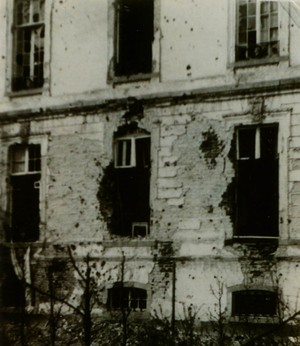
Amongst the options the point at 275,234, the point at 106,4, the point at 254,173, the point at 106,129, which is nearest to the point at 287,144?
the point at 254,173

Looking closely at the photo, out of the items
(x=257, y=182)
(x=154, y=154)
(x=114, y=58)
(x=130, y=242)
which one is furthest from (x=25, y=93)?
(x=257, y=182)

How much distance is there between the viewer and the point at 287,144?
6.30 metres

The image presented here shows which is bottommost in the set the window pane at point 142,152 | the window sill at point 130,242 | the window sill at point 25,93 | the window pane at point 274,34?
the window sill at point 130,242

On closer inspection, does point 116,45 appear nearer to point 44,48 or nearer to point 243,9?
point 44,48

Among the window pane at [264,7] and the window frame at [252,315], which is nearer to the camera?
the window frame at [252,315]

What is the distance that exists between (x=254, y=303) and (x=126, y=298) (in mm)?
1294

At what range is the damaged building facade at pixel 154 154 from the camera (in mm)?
6316

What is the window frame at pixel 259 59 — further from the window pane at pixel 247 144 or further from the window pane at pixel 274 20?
the window pane at pixel 247 144

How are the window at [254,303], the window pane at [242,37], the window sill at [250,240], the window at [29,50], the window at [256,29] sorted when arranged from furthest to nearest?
the window at [29,50] < the window pane at [242,37] < the window at [256,29] < the window sill at [250,240] < the window at [254,303]

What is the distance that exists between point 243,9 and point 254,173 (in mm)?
1784

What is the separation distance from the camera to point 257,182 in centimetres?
648

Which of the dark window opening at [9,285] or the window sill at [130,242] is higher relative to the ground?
the window sill at [130,242]

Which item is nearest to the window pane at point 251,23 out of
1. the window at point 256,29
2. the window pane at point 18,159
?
the window at point 256,29

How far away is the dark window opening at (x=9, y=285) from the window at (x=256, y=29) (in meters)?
3.38
